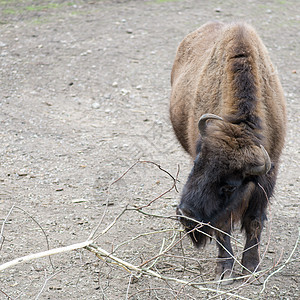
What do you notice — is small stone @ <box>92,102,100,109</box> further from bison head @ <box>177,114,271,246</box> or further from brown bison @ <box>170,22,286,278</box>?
bison head @ <box>177,114,271,246</box>

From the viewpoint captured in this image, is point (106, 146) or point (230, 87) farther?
point (106, 146)

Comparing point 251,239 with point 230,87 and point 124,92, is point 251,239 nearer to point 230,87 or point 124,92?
point 230,87

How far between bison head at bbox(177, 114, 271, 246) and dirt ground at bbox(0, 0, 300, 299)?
32 centimetres

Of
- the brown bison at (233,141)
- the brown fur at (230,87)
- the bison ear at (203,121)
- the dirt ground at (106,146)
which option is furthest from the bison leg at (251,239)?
the bison ear at (203,121)

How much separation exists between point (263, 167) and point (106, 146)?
3373 mm

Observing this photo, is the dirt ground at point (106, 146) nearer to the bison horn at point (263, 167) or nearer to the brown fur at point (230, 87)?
the bison horn at point (263, 167)

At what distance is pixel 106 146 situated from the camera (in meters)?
6.65

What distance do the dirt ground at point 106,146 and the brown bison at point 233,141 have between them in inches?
12.5

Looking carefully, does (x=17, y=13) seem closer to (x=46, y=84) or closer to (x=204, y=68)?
(x=46, y=84)

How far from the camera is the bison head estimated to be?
362cm

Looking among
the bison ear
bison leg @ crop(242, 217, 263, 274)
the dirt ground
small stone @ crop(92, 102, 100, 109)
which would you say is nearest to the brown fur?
the bison ear

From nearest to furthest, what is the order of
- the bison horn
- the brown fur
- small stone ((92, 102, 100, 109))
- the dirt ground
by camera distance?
the bison horn, the brown fur, the dirt ground, small stone ((92, 102, 100, 109))

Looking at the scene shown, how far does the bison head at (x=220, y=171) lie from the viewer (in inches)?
142

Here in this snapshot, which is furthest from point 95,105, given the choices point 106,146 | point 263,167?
point 263,167
